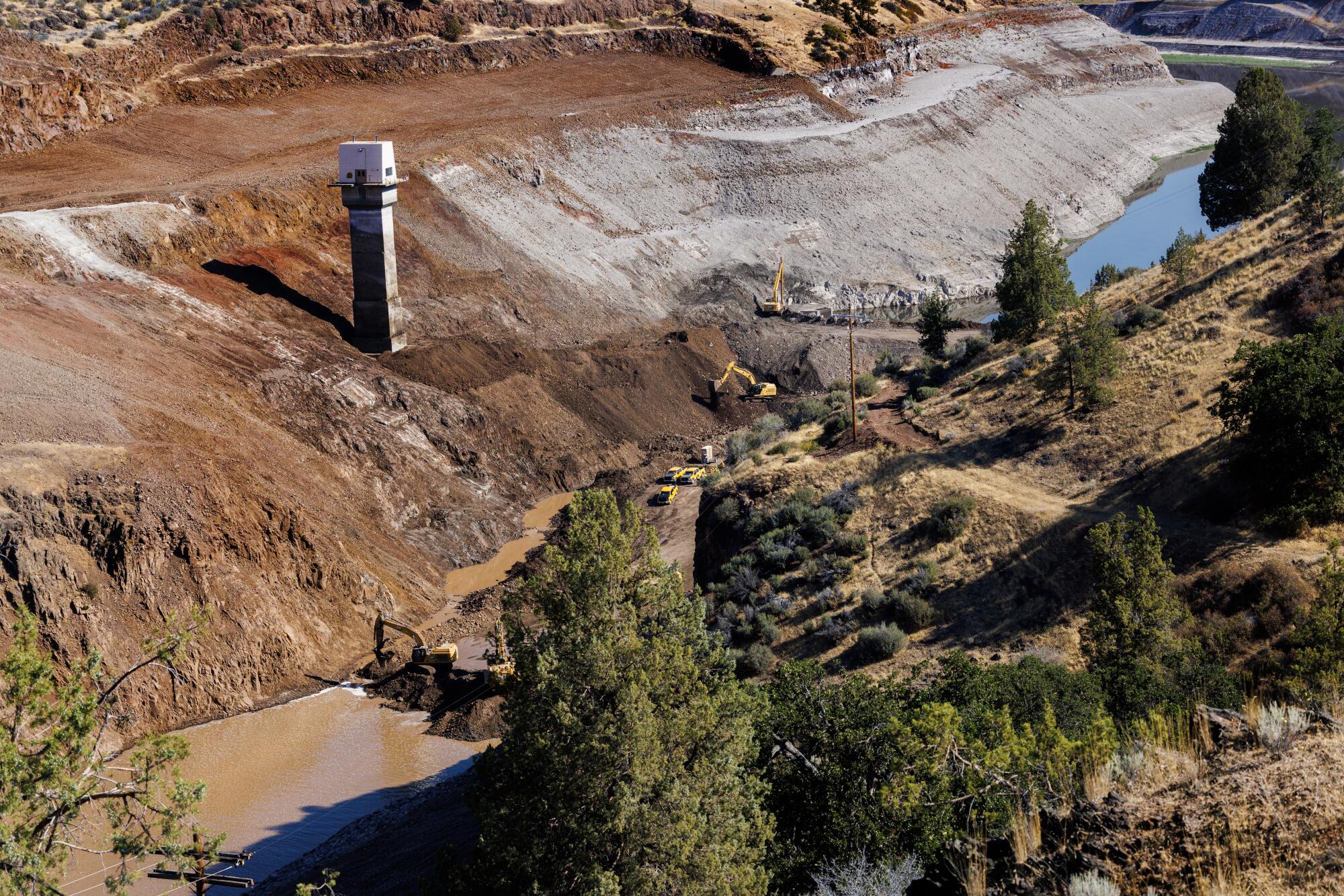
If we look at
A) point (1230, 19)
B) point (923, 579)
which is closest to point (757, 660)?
point (923, 579)

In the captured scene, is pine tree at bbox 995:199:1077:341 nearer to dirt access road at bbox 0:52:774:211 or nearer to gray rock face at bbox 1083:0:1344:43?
dirt access road at bbox 0:52:774:211

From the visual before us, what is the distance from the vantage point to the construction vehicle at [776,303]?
2726 inches

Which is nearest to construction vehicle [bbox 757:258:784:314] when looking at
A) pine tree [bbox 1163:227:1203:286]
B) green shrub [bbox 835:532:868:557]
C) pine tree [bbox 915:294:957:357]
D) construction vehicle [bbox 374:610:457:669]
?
pine tree [bbox 915:294:957:357]

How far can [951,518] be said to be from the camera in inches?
1350

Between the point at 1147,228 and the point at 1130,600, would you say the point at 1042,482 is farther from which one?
the point at 1147,228

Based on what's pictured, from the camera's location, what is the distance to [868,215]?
264 ft

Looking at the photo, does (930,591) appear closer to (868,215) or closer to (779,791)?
(779,791)

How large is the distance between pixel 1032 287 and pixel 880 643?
1997cm

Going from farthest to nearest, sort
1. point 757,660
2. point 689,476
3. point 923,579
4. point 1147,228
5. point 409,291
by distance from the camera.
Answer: point 1147,228
point 409,291
point 689,476
point 923,579
point 757,660

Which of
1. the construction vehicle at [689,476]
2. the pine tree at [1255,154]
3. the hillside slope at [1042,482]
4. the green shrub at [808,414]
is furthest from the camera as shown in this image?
the pine tree at [1255,154]

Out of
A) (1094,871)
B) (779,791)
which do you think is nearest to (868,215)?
(779,791)

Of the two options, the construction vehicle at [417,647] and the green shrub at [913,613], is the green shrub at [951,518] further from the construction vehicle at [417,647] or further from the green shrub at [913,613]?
the construction vehicle at [417,647]

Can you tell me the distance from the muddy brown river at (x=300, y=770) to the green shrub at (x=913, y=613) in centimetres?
1172

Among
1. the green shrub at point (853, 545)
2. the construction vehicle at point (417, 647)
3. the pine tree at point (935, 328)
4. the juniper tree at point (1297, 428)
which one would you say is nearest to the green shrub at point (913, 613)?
the green shrub at point (853, 545)
